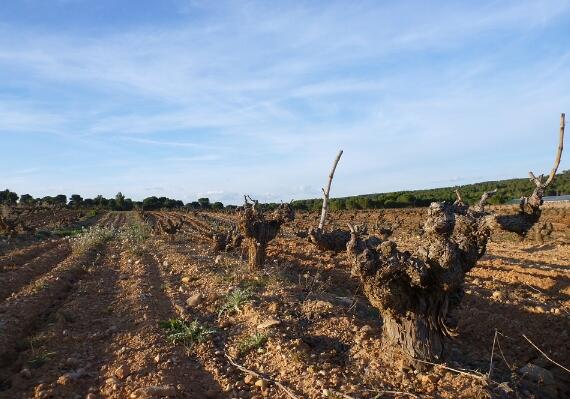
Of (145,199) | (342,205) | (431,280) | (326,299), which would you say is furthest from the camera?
(145,199)

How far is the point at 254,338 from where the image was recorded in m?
6.29

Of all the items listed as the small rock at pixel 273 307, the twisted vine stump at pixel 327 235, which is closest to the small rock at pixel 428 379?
the small rock at pixel 273 307

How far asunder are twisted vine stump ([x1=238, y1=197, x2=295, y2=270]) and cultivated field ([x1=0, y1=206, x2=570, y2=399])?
0.35 metres

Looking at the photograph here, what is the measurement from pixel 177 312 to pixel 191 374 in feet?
8.84

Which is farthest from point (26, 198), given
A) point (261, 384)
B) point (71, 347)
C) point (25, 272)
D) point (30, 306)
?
point (261, 384)

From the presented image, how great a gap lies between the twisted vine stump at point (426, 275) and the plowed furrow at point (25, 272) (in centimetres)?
841

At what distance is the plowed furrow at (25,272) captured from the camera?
10956 millimetres

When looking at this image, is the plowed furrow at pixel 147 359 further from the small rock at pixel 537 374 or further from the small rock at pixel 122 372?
the small rock at pixel 537 374

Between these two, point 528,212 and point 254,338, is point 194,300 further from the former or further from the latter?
point 528,212

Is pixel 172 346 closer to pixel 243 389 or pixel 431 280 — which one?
pixel 243 389

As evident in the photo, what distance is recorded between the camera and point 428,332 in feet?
17.0

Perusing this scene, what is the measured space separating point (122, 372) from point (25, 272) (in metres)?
8.90

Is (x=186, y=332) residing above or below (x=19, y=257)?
below

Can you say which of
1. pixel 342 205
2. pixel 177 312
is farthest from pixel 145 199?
pixel 177 312
